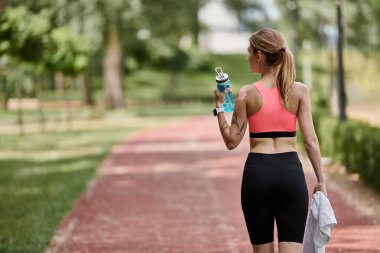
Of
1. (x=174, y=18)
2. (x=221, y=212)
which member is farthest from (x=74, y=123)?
(x=221, y=212)

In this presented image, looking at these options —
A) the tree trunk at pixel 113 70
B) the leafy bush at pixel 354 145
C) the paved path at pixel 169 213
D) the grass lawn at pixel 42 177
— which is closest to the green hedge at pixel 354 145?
the leafy bush at pixel 354 145

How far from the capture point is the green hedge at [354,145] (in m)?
11.7

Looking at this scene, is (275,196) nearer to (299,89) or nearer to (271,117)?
(271,117)

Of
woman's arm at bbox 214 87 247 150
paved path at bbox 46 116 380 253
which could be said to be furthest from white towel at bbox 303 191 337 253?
paved path at bbox 46 116 380 253

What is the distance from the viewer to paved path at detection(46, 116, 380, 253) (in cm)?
814

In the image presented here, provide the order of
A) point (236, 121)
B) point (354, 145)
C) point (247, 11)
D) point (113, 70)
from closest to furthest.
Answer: point (236, 121) → point (354, 145) → point (113, 70) → point (247, 11)

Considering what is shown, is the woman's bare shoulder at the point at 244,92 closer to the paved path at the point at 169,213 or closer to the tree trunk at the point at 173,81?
the paved path at the point at 169,213

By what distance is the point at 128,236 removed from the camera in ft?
28.7

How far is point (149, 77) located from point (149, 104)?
12123 mm

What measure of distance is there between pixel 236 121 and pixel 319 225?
2.61 ft

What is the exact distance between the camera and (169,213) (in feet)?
34.1

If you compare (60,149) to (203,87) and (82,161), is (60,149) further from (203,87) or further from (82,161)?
(203,87)

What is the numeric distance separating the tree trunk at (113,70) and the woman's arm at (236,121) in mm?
36734

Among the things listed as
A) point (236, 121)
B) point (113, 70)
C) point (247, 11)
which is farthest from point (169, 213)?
point (247, 11)
